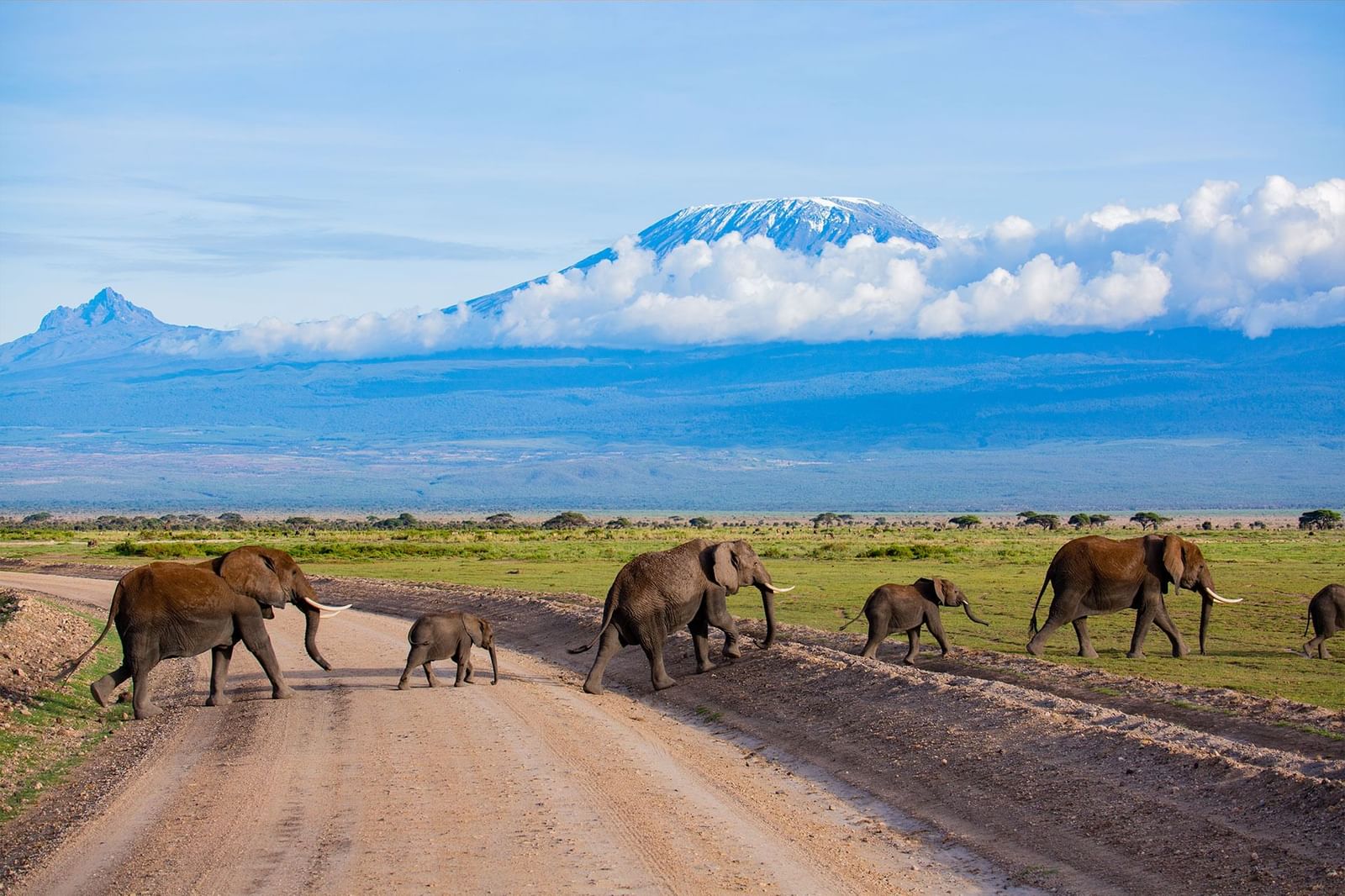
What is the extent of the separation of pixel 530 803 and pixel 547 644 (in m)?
13.3

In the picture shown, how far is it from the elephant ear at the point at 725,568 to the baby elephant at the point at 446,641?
3210 millimetres

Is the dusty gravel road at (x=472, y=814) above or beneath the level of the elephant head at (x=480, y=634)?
beneath

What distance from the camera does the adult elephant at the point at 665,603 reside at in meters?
21.1

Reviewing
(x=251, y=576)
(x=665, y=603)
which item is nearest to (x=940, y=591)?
(x=665, y=603)

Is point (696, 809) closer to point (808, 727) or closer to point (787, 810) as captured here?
point (787, 810)

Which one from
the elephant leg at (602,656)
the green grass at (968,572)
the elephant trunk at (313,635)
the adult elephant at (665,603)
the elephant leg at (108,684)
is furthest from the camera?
the green grass at (968,572)

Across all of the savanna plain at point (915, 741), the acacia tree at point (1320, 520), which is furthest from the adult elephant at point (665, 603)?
the acacia tree at point (1320, 520)

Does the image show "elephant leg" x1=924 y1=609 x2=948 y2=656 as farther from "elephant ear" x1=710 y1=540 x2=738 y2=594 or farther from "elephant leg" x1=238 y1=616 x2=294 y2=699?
"elephant leg" x1=238 y1=616 x2=294 y2=699

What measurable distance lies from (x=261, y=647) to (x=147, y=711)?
5.04 feet

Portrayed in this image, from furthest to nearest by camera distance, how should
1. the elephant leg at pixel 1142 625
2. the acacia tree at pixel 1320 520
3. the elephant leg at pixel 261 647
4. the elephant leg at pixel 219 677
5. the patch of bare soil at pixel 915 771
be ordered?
the acacia tree at pixel 1320 520, the elephant leg at pixel 1142 625, the elephant leg at pixel 219 677, the elephant leg at pixel 261 647, the patch of bare soil at pixel 915 771

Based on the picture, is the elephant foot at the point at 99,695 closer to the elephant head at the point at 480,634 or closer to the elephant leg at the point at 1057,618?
the elephant head at the point at 480,634

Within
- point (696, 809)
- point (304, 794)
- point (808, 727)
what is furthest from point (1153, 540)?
point (304, 794)

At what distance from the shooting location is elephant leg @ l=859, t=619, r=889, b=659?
21.8m

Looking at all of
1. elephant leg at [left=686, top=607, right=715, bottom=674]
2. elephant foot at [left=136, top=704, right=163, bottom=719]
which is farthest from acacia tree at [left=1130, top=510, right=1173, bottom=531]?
elephant foot at [left=136, top=704, right=163, bottom=719]
